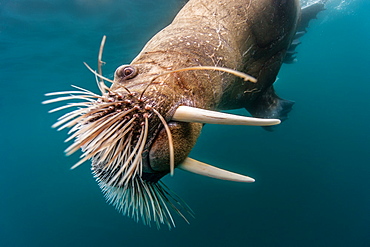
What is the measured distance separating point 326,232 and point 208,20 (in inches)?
582

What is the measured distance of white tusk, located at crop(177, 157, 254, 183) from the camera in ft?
5.45

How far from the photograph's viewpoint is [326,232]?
12555mm

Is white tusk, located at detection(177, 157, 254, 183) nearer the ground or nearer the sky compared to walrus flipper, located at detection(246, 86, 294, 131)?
nearer the sky

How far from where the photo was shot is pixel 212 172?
66.5 inches

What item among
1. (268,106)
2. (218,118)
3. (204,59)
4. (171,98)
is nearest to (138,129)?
(171,98)

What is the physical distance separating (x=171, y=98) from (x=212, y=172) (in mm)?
676

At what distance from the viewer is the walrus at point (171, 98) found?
1.38m

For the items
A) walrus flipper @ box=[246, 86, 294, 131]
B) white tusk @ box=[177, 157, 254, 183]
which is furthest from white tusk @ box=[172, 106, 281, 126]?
walrus flipper @ box=[246, 86, 294, 131]

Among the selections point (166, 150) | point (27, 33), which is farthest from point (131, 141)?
point (27, 33)

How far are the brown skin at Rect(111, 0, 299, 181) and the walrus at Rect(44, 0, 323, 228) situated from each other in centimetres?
1

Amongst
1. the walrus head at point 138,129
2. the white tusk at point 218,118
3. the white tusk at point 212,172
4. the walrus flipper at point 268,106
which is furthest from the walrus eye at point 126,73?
the walrus flipper at point 268,106

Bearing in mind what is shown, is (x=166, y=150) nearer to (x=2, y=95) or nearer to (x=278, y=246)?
(x=278, y=246)

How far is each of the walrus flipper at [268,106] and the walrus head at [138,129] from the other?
3244 millimetres

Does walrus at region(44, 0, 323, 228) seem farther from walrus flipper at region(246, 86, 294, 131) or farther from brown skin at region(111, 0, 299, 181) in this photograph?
walrus flipper at region(246, 86, 294, 131)
